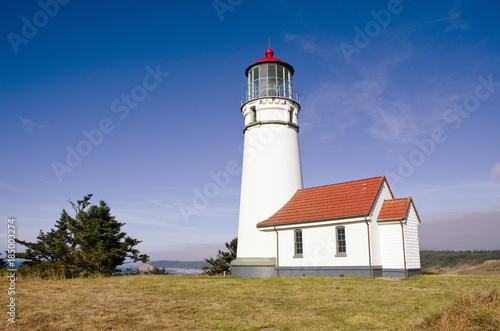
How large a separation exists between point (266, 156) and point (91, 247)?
11472 mm

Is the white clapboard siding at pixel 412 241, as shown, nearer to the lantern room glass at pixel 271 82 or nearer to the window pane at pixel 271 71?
the lantern room glass at pixel 271 82

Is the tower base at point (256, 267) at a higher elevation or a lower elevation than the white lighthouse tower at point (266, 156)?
lower

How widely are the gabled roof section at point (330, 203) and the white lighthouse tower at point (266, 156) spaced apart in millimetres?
808

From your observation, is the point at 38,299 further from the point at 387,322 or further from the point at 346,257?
the point at 346,257

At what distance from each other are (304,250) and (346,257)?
2.37 meters

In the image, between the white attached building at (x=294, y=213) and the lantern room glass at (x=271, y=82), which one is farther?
the lantern room glass at (x=271, y=82)

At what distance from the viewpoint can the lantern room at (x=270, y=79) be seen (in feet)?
78.0

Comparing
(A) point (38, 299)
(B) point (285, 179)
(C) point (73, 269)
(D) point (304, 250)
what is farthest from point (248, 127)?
(A) point (38, 299)

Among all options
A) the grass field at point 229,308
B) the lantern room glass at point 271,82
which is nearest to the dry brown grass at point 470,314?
the grass field at point 229,308

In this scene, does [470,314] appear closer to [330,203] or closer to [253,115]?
[330,203]

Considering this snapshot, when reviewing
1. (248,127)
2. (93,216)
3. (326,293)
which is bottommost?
(326,293)

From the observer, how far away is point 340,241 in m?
19.3

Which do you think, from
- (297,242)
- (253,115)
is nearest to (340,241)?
(297,242)

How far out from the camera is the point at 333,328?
7285mm
